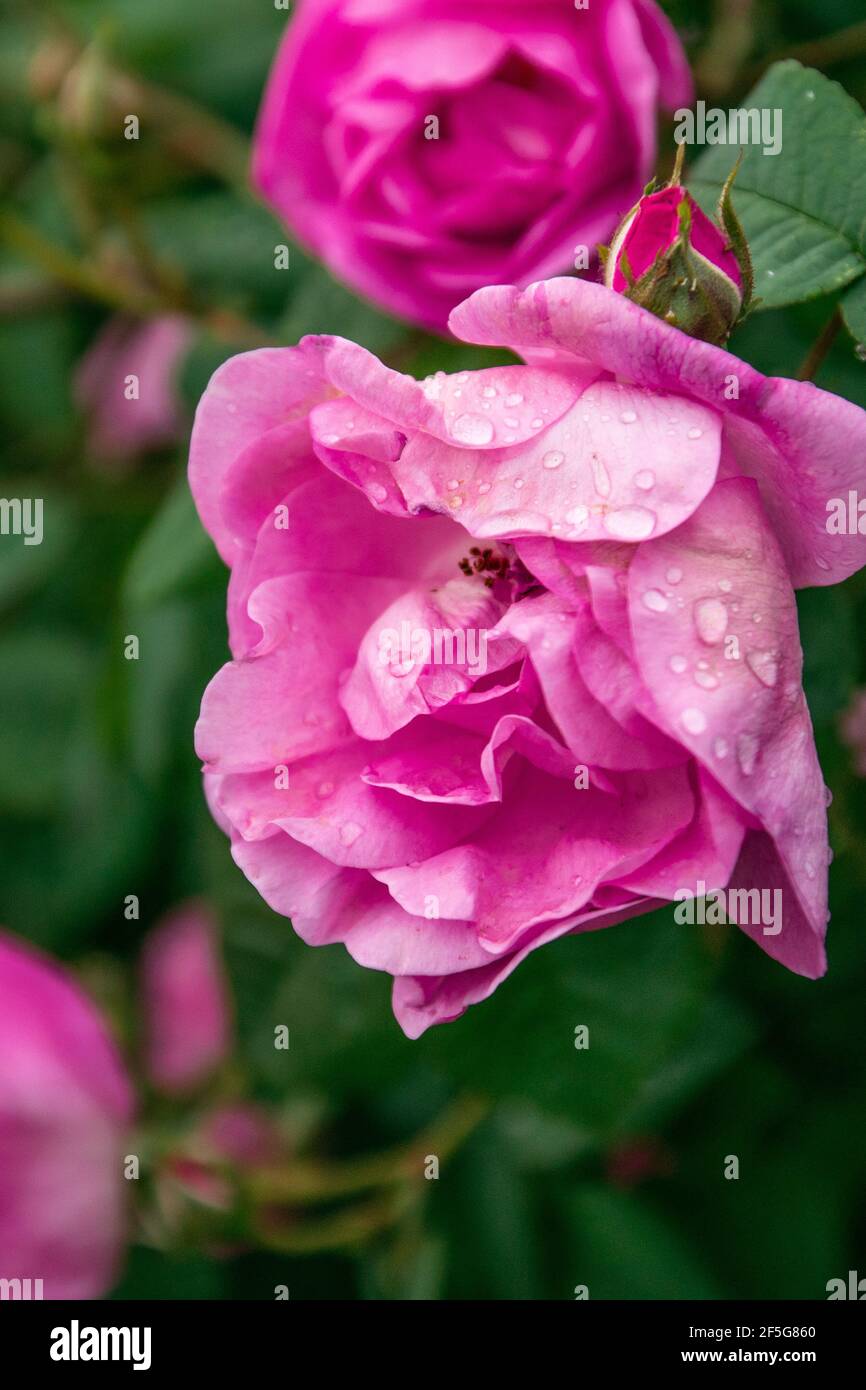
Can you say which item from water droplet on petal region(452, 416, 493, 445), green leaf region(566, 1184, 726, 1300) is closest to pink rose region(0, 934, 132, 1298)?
green leaf region(566, 1184, 726, 1300)

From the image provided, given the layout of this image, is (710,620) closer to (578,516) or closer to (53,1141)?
(578,516)

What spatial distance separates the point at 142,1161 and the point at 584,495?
2.66ft

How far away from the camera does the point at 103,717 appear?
1.18 m

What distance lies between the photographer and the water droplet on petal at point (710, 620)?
502mm

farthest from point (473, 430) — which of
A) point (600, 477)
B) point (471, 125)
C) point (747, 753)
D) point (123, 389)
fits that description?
point (123, 389)

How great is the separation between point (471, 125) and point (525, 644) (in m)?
0.40

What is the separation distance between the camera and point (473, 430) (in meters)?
0.53

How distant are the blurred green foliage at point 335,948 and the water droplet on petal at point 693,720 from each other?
0.85 feet

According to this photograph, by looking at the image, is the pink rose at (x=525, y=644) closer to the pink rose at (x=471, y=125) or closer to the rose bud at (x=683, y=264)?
the rose bud at (x=683, y=264)

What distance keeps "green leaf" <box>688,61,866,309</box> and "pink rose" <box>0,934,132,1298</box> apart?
0.75 meters

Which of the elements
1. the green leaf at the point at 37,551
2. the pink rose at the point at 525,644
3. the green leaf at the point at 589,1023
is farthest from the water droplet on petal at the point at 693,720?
the green leaf at the point at 37,551

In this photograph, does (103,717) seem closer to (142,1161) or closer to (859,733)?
(142,1161)

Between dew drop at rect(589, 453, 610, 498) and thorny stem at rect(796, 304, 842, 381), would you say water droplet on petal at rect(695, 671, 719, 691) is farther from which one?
thorny stem at rect(796, 304, 842, 381)
